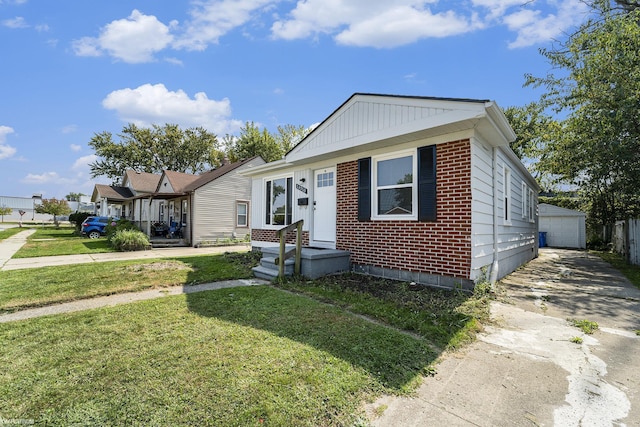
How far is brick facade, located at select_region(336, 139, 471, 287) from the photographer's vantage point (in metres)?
5.25

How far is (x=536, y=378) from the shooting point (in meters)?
2.52

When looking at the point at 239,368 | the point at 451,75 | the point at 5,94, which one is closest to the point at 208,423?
the point at 239,368

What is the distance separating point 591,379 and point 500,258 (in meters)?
4.62

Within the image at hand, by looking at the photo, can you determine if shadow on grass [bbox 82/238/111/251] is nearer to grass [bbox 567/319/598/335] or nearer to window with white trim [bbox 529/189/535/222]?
grass [bbox 567/319/598/335]

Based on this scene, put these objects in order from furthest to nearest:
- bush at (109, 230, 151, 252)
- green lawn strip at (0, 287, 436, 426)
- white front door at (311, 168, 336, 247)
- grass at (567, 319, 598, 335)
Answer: bush at (109, 230, 151, 252) → white front door at (311, 168, 336, 247) → grass at (567, 319, 598, 335) → green lawn strip at (0, 287, 436, 426)

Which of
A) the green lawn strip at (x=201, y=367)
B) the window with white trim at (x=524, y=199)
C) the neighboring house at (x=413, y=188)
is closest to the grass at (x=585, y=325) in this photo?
the neighboring house at (x=413, y=188)

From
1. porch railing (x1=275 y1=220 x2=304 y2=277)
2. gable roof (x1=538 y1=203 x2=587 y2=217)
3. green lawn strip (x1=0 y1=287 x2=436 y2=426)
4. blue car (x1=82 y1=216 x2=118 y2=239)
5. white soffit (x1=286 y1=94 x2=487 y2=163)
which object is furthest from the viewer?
blue car (x1=82 y1=216 x2=118 y2=239)

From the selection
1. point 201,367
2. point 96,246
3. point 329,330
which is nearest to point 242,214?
point 96,246

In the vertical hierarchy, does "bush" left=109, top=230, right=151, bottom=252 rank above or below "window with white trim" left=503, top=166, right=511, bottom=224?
below

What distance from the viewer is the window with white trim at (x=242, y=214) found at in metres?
17.3

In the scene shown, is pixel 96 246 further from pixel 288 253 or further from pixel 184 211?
pixel 288 253

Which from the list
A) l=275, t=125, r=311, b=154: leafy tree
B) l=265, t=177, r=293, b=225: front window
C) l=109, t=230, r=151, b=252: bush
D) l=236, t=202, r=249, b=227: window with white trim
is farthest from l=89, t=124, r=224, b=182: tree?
l=265, t=177, r=293, b=225: front window

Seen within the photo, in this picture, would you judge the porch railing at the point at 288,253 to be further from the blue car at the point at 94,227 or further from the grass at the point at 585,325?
the blue car at the point at 94,227

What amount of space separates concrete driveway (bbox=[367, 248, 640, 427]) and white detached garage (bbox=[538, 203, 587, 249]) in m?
16.5
